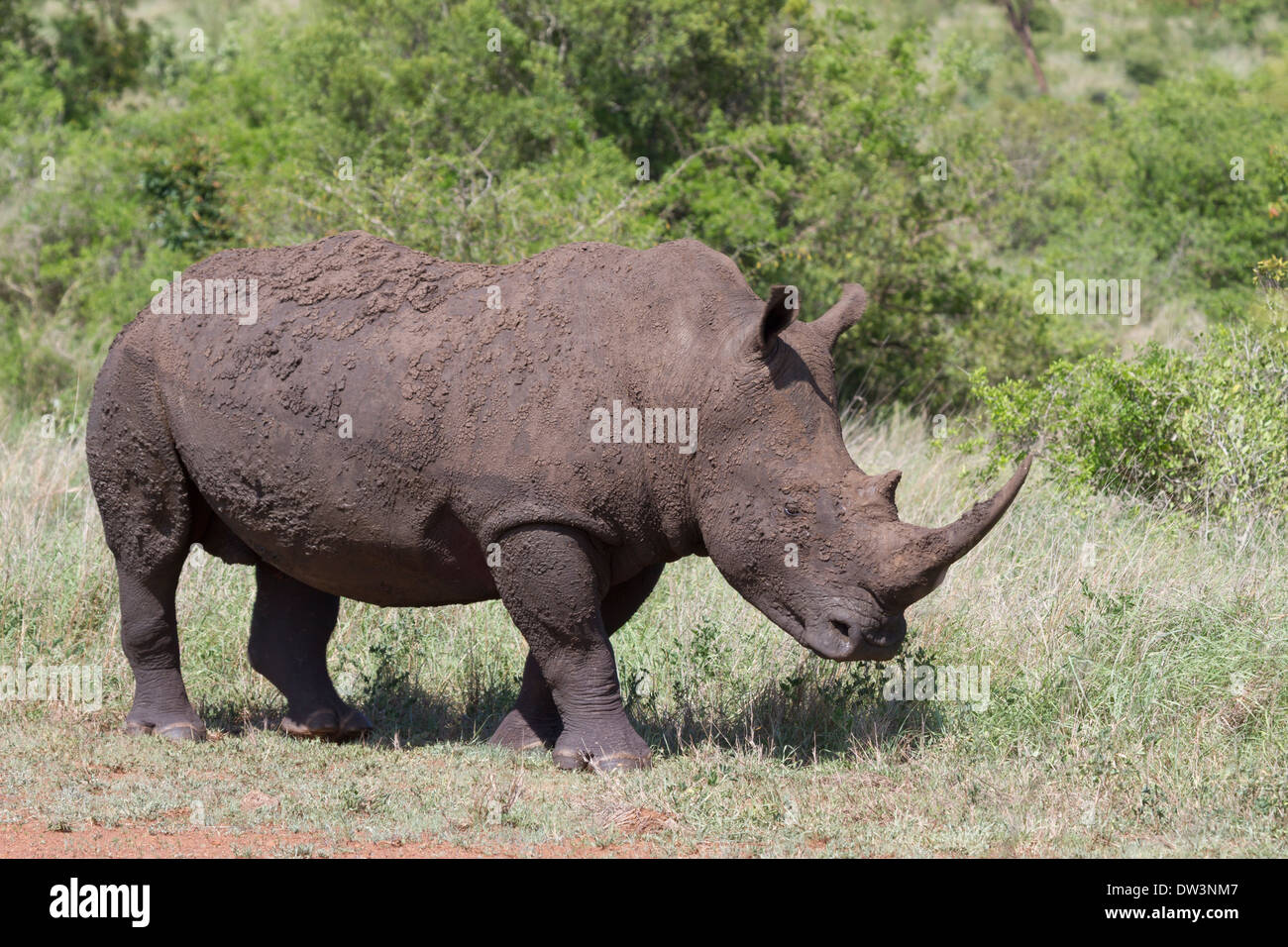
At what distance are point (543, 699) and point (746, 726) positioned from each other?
889mm

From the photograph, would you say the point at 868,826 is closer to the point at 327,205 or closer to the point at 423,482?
the point at 423,482

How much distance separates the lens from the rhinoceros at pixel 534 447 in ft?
19.1

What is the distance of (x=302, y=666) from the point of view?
6.95 metres

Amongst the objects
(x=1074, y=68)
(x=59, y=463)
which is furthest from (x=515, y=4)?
(x=1074, y=68)

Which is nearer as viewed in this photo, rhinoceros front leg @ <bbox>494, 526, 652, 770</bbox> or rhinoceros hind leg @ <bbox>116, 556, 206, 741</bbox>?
rhinoceros front leg @ <bbox>494, 526, 652, 770</bbox>

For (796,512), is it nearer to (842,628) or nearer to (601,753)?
(842,628)

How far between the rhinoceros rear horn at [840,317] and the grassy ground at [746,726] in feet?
5.32

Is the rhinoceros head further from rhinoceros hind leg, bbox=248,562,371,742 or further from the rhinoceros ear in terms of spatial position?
rhinoceros hind leg, bbox=248,562,371,742

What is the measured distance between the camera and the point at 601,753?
6.12 meters

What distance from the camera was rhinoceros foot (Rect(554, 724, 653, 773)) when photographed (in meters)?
6.11

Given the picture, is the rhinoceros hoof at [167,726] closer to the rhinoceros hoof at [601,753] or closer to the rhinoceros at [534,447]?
the rhinoceros at [534,447]

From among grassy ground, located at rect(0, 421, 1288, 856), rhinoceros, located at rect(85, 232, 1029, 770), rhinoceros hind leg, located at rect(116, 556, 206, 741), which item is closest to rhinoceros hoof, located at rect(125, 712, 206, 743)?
rhinoceros hind leg, located at rect(116, 556, 206, 741)

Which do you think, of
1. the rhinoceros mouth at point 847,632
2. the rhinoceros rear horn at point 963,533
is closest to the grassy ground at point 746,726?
the rhinoceros mouth at point 847,632

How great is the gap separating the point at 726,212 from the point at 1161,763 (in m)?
8.57
